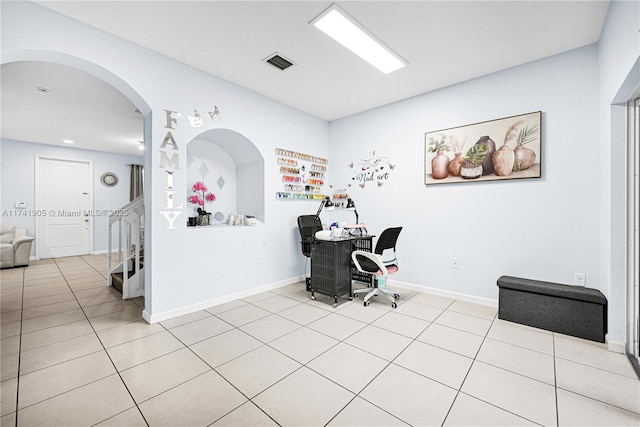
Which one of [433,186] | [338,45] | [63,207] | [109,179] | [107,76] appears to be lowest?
[63,207]

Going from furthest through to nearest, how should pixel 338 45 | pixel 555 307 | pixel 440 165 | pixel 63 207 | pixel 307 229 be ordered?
pixel 63 207
pixel 307 229
pixel 440 165
pixel 338 45
pixel 555 307

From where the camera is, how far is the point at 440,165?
11.9 feet

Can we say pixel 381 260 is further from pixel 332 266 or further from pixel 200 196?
pixel 200 196

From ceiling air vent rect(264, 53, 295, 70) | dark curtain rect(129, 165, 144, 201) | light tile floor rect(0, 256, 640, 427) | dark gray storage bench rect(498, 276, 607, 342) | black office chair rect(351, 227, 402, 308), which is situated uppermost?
ceiling air vent rect(264, 53, 295, 70)

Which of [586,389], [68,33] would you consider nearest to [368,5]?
[68,33]

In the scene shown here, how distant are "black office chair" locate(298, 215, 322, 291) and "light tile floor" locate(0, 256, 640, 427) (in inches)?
41.2

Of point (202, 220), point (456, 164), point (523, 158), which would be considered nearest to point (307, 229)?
point (202, 220)

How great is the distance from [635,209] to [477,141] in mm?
1582

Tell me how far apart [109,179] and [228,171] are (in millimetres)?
5228

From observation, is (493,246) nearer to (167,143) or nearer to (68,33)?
(167,143)

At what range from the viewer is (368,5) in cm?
216

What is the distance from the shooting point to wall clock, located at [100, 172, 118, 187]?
284 inches

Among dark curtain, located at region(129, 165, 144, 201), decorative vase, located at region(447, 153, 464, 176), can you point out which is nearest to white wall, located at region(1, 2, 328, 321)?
decorative vase, located at region(447, 153, 464, 176)

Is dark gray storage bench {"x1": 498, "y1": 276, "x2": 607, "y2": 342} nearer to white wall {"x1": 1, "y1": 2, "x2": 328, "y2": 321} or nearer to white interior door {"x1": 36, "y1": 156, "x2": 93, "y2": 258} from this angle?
white wall {"x1": 1, "y1": 2, "x2": 328, "y2": 321}
